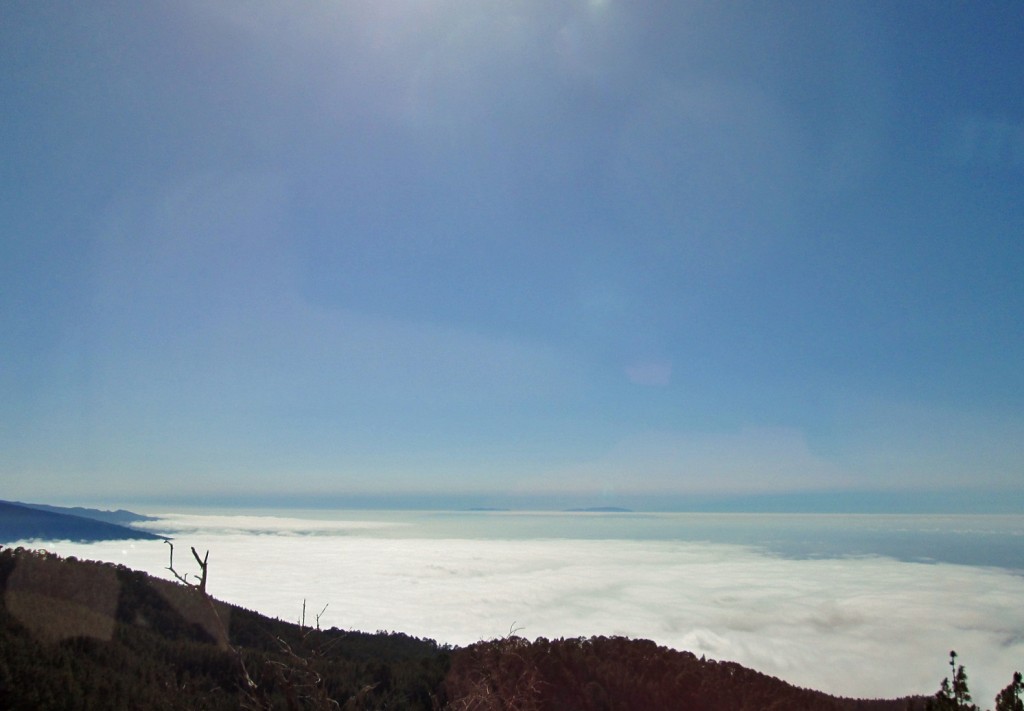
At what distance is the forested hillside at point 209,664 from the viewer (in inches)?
1531

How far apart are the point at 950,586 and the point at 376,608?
15439cm

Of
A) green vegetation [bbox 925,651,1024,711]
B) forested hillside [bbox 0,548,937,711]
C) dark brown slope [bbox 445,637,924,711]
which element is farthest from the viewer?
dark brown slope [bbox 445,637,924,711]

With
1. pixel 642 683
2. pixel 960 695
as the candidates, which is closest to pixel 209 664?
pixel 642 683

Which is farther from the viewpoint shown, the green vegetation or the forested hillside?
the forested hillside

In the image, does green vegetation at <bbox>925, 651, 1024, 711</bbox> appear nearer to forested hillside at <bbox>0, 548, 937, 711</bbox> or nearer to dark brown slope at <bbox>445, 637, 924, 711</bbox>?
forested hillside at <bbox>0, 548, 937, 711</bbox>

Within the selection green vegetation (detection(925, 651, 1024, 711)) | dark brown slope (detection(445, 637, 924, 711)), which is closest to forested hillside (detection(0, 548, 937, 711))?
dark brown slope (detection(445, 637, 924, 711))

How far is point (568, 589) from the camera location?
173m

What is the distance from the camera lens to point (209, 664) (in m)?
54.9

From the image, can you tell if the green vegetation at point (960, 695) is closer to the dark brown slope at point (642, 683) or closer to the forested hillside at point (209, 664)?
the forested hillside at point (209, 664)

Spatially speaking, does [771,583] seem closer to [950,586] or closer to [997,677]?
[950,586]

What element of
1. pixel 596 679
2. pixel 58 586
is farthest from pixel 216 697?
Answer: pixel 596 679

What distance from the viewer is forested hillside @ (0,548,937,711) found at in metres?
38.9

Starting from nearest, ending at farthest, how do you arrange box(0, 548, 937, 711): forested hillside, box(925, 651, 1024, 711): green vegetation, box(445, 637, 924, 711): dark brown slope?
box(925, 651, 1024, 711): green vegetation < box(0, 548, 937, 711): forested hillside < box(445, 637, 924, 711): dark brown slope

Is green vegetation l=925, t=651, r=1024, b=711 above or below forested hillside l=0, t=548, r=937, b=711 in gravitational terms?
above
